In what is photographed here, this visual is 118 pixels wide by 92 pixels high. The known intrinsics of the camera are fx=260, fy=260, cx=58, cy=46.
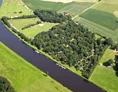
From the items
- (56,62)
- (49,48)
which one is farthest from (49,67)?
(49,48)

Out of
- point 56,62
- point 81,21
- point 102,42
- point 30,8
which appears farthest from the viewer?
point 30,8

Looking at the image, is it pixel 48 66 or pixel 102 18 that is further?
pixel 102 18

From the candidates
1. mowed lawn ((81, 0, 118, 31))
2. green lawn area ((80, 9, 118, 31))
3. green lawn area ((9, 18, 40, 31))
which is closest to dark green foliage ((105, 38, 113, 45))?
green lawn area ((80, 9, 118, 31))

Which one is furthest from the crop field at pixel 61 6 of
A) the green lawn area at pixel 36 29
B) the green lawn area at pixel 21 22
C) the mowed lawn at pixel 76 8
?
the green lawn area at pixel 36 29

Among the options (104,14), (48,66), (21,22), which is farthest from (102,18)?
(48,66)

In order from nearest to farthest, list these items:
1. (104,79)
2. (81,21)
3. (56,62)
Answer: (104,79)
(56,62)
(81,21)

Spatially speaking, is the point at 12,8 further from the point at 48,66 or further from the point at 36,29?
the point at 48,66

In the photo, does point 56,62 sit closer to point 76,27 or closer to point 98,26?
point 76,27

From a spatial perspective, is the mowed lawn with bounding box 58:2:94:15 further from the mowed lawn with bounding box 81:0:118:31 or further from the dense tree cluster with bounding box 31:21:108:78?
the dense tree cluster with bounding box 31:21:108:78
